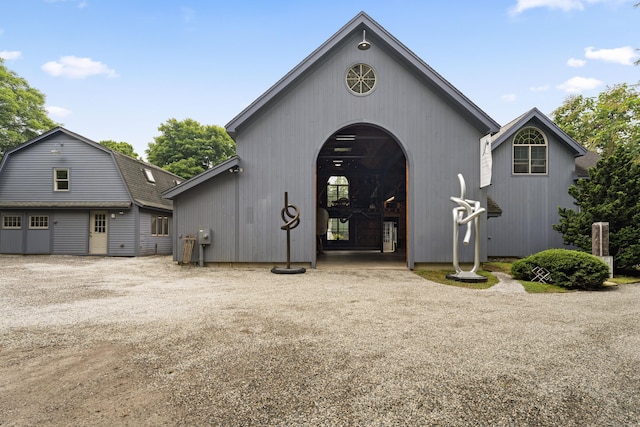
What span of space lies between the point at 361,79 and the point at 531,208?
10159 millimetres

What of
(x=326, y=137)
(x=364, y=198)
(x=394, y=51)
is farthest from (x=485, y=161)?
(x=364, y=198)

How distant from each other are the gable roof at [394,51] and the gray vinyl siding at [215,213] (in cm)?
214

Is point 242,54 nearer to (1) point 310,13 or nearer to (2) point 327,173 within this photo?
(1) point 310,13

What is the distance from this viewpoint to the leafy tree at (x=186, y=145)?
38.5 meters

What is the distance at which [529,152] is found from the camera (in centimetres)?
1467

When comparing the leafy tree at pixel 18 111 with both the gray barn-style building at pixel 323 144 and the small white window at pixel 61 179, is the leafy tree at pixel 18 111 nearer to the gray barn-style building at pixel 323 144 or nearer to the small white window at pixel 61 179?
the small white window at pixel 61 179

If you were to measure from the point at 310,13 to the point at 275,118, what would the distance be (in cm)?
794

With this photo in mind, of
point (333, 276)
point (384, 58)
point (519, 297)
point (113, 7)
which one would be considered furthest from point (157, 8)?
point (519, 297)

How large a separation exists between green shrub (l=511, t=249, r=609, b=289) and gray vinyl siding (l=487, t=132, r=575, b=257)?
19.0 ft

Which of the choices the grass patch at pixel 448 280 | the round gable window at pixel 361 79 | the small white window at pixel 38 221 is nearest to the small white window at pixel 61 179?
the small white window at pixel 38 221

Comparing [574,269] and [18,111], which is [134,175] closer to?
[18,111]

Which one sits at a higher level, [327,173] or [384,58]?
[384,58]

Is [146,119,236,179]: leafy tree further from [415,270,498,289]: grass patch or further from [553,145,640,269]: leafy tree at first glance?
[553,145,640,269]: leafy tree

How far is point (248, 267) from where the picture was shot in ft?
37.5
